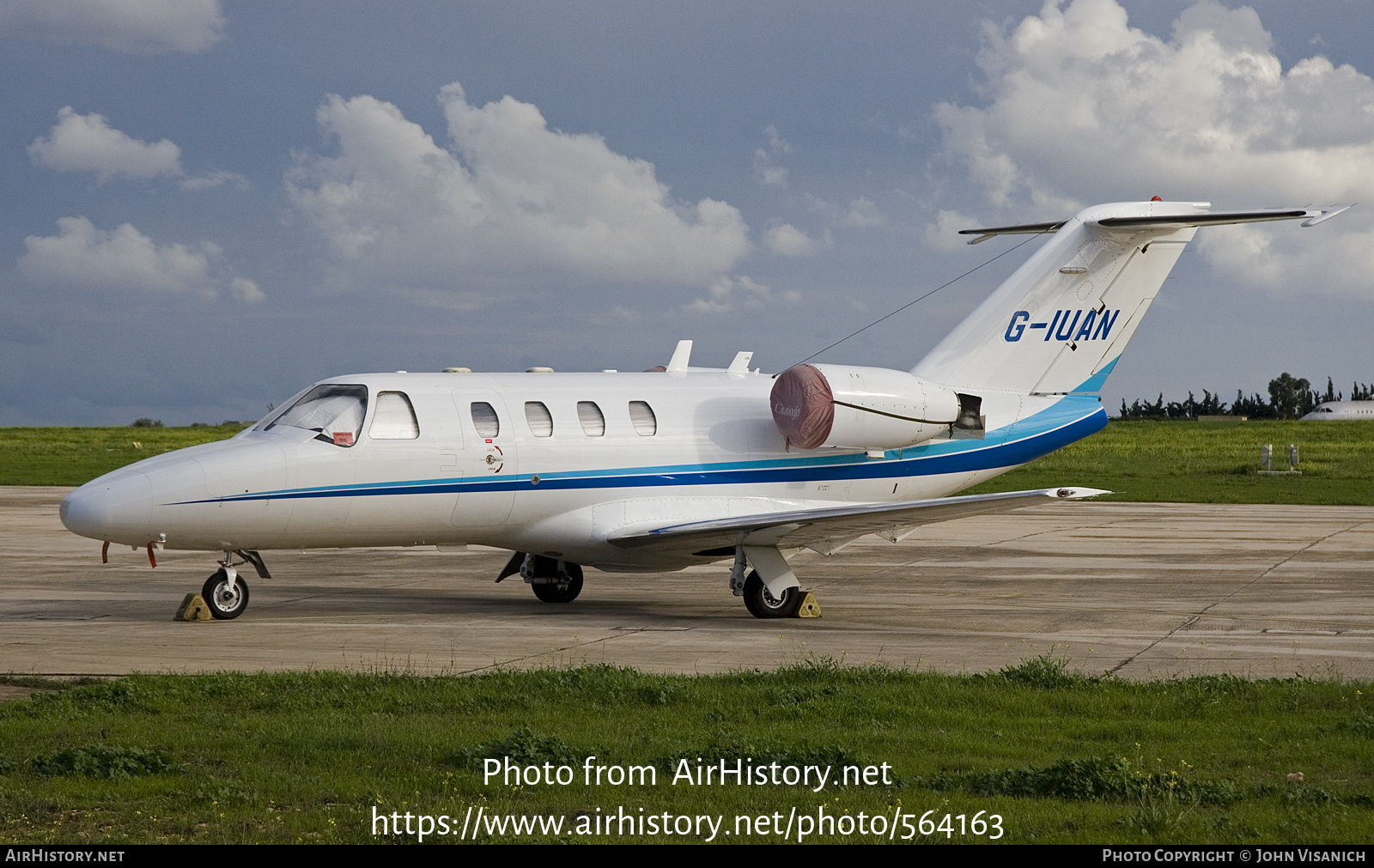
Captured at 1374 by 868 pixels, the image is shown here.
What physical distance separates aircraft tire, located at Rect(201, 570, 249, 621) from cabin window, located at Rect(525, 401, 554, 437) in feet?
12.8

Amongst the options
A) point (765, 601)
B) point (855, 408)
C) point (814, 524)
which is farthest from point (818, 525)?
point (855, 408)

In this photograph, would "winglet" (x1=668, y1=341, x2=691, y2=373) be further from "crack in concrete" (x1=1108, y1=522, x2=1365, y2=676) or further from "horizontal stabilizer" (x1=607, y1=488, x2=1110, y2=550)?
"crack in concrete" (x1=1108, y1=522, x2=1365, y2=676)

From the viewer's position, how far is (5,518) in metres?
33.2

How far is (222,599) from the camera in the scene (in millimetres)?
16641

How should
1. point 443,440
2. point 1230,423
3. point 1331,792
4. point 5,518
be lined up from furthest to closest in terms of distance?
1. point 1230,423
2. point 5,518
3. point 443,440
4. point 1331,792

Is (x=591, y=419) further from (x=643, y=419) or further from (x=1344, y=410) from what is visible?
(x=1344, y=410)

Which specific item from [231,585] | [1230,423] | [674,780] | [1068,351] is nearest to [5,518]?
[231,585]

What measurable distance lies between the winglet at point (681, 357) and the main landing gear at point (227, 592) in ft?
21.0

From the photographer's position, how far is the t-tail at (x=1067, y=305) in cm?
1984

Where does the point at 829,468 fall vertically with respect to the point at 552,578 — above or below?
above

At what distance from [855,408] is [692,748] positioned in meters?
9.69

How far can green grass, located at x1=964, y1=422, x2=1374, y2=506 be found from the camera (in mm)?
44156

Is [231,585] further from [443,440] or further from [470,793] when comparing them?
[470,793]

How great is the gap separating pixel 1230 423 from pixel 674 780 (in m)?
96.5
